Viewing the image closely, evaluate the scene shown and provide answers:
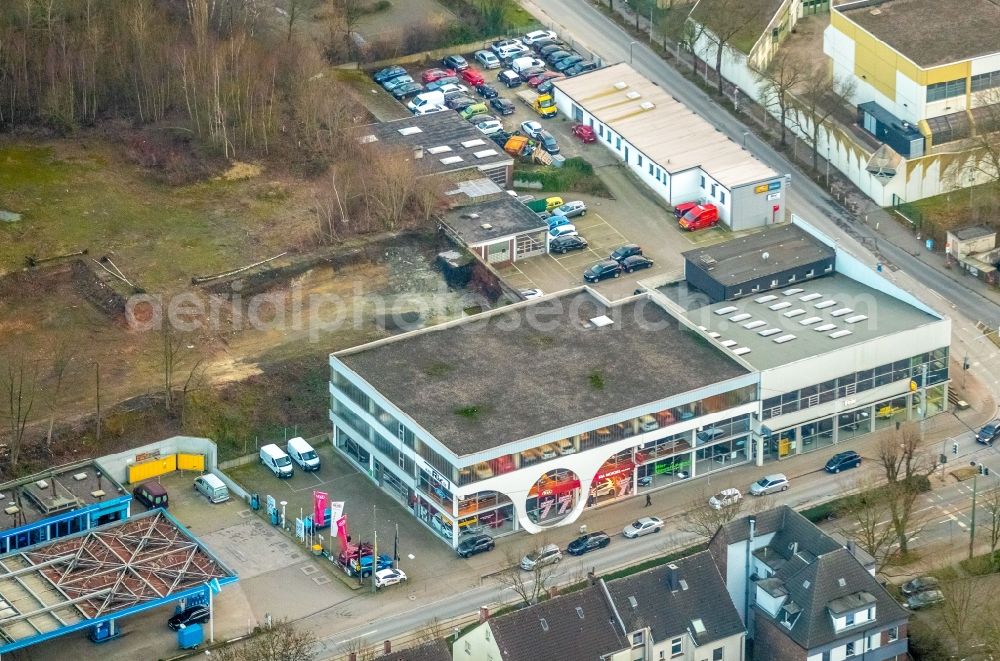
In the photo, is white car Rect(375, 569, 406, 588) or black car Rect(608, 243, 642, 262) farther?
black car Rect(608, 243, 642, 262)

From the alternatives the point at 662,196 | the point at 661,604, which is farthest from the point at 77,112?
the point at 661,604

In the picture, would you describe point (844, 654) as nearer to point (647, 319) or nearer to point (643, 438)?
point (643, 438)

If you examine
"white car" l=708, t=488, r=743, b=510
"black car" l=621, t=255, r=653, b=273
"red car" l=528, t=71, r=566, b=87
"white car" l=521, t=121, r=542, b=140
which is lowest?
"white car" l=708, t=488, r=743, b=510

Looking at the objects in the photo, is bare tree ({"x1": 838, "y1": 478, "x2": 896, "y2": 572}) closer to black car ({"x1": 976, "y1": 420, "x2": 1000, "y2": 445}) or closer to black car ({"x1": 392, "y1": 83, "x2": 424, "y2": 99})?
black car ({"x1": 976, "y1": 420, "x2": 1000, "y2": 445})

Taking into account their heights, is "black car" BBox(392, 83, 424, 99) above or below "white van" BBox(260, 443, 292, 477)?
above

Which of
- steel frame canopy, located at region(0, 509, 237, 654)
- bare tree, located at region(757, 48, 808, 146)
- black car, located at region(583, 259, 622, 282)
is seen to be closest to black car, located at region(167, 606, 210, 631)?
steel frame canopy, located at region(0, 509, 237, 654)

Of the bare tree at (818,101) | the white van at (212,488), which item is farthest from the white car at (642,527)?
the bare tree at (818,101)

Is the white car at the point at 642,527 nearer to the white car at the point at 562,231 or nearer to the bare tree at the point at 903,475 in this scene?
the bare tree at the point at 903,475
